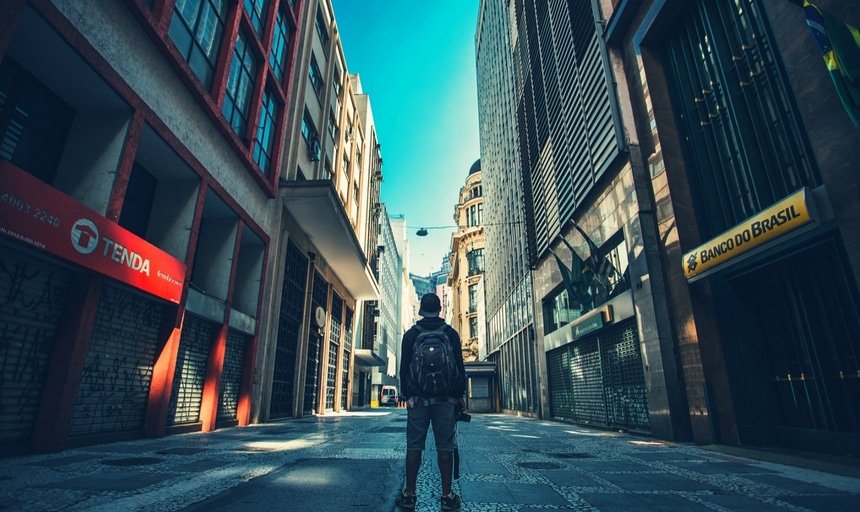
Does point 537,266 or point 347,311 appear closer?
point 537,266

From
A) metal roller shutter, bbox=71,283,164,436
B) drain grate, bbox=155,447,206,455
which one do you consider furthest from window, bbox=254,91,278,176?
drain grate, bbox=155,447,206,455

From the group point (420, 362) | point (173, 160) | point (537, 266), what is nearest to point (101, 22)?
point (173, 160)

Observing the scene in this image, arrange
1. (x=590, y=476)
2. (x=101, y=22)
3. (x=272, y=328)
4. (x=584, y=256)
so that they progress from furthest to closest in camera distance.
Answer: (x=272, y=328), (x=584, y=256), (x=101, y=22), (x=590, y=476)

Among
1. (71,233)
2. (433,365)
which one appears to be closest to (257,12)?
(71,233)

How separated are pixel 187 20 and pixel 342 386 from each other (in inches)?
885

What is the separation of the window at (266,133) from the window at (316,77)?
4488mm

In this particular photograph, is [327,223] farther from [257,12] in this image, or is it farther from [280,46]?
[257,12]

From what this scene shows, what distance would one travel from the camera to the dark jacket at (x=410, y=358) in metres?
3.59

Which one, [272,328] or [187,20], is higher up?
[187,20]

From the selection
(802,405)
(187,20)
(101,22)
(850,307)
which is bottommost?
(802,405)

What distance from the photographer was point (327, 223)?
17234 mm

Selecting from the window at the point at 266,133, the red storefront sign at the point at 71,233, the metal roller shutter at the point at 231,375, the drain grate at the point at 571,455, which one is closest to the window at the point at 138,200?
the red storefront sign at the point at 71,233

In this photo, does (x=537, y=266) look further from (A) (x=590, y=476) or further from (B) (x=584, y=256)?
(A) (x=590, y=476)

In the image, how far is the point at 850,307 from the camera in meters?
5.93
